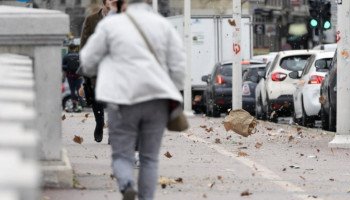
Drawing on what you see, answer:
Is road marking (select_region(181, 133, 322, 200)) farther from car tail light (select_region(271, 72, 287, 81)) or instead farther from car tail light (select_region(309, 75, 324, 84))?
car tail light (select_region(271, 72, 287, 81))

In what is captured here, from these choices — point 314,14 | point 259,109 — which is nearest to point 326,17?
point 314,14

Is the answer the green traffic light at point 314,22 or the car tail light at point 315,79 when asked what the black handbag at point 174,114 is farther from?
the green traffic light at point 314,22

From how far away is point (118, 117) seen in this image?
22.1ft

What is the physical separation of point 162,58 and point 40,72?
7.54 feet

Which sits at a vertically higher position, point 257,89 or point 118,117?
point 118,117

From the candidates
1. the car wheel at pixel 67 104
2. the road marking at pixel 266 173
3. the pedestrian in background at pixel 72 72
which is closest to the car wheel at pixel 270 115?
the pedestrian in background at pixel 72 72

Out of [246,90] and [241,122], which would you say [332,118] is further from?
[246,90]

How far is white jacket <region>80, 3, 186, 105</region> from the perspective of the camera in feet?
21.6

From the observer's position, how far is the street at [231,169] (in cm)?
923

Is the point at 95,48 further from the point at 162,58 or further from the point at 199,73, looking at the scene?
the point at 199,73

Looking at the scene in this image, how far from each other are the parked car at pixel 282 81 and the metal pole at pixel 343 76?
903 centimetres

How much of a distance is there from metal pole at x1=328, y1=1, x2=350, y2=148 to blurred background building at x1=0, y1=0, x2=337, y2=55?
5935cm

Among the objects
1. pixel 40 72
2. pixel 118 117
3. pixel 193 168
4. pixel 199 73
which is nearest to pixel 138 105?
pixel 118 117

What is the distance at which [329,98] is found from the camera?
19.9 meters
